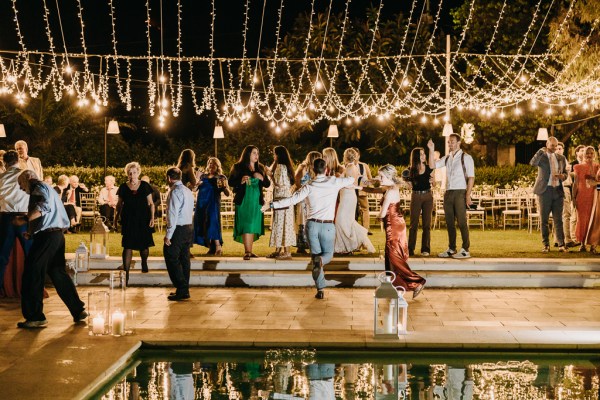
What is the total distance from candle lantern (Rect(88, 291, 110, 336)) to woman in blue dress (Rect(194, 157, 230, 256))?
4.73 metres

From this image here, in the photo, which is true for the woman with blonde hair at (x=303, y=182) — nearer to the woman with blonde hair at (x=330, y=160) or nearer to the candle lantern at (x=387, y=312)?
the woman with blonde hair at (x=330, y=160)

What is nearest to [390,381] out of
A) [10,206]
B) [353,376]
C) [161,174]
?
[353,376]

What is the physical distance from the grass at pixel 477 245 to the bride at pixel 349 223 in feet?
1.09

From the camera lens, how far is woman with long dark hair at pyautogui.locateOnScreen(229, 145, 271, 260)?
1225 centimetres

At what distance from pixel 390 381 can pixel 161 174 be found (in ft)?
59.1

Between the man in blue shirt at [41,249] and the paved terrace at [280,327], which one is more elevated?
the man in blue shirt at [41,249]

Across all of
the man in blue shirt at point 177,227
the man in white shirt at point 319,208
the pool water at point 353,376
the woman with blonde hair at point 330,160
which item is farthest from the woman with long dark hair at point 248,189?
the pool water at point 353,376

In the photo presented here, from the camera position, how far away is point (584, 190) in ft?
44.2

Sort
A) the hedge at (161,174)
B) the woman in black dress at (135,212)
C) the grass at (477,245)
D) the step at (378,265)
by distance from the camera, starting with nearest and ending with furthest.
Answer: the woman in black dress at (135,212), the step at (378,265), the grass at (477,245), the hedge at (161,174)

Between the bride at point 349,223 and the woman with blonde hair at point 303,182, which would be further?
the bride at point 349,223

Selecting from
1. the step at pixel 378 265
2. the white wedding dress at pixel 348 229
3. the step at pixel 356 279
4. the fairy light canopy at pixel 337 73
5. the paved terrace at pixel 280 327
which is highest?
the fairy light canopy at pixel 337 73

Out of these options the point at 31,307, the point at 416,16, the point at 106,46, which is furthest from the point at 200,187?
the point at 106,46

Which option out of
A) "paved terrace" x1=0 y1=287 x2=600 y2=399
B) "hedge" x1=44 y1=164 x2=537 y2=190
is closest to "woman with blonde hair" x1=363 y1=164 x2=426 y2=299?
"paved terrace" x1=0 y1=287 x2=600 y2=399

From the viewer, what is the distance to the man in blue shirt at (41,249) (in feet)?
27.7
